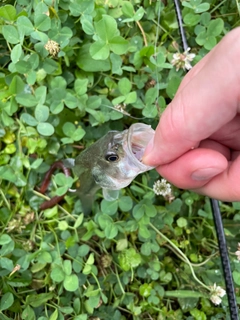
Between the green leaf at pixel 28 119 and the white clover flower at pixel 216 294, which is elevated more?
the green leaf at pixel 28 119

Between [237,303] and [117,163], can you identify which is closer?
[117,163]

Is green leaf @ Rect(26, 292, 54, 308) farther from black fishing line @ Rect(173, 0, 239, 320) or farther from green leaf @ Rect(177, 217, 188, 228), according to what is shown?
black fishing line @ Rect(173, 0, 239, 320)

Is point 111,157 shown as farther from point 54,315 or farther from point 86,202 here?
point 54,315

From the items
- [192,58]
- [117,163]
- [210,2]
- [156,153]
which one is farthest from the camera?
[210,2]

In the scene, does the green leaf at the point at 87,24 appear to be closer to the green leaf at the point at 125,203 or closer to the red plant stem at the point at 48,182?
the red plant stem at the point at 48,182

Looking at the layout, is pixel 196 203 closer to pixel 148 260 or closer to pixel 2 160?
pixel 148 260

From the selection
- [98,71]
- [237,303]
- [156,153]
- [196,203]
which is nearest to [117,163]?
[156,153]

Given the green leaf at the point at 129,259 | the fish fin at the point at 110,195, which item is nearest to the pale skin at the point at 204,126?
the fish fin at the point at 110,195

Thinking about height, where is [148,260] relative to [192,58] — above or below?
below
